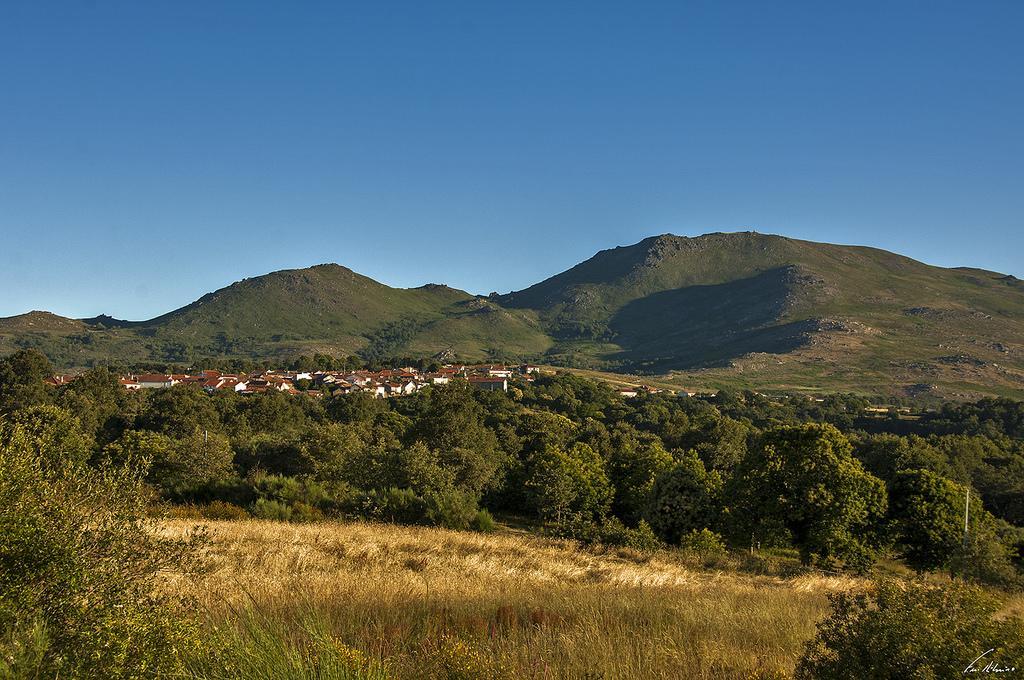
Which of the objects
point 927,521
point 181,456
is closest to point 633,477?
point 927,521

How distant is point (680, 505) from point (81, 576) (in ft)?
90.2

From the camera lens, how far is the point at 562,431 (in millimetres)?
59031

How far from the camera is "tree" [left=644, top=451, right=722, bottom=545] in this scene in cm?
2967

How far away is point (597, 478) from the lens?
35438 mm

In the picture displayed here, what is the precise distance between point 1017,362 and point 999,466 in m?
133

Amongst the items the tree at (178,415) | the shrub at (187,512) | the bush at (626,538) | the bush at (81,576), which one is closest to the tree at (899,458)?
the bush at (626,538)

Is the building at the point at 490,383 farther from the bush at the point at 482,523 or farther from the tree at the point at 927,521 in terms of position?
the bush at the point at 482,523

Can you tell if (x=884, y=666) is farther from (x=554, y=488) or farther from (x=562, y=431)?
(x=562, y=431)

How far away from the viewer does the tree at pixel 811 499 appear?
87.4 ft

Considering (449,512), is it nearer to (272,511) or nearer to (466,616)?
(272,511)

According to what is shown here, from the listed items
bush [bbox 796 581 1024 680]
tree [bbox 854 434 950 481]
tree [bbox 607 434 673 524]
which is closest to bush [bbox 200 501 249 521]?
tree [bbox 607 434 673 524]

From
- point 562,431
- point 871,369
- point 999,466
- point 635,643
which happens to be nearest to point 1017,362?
point 871,369

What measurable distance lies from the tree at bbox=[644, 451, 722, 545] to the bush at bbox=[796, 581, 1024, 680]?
2507cm

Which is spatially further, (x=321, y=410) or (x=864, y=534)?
(x=321, y=410)
